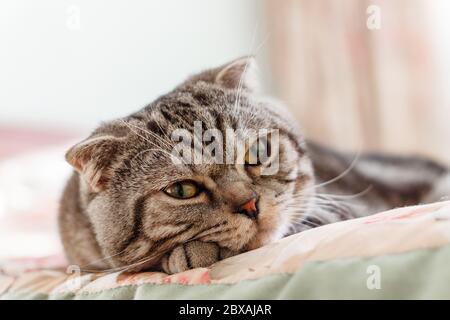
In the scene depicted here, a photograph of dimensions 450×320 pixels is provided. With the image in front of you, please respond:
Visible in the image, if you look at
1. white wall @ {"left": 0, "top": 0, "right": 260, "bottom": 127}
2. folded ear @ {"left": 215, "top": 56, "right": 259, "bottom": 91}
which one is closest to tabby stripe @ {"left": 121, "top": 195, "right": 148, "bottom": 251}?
folded ear @ {"left": 215, "top": 56, "right": 259, "bottom": 91}

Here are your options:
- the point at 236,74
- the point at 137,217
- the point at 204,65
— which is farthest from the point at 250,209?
the point at 204,65

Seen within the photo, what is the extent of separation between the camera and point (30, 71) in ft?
10.1

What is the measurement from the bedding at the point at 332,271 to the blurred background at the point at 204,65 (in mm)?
1863

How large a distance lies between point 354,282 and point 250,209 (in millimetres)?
374

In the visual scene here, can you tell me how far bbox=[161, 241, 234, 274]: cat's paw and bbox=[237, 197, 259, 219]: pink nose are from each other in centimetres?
9

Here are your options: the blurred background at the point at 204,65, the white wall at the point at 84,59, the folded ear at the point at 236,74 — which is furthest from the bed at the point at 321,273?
the white wall at the point at 84,59

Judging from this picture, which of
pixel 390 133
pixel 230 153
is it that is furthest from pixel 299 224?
pixel 390 133

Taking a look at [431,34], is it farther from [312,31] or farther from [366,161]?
[366,161]

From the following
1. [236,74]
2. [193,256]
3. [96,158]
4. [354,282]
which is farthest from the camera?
[236,74]

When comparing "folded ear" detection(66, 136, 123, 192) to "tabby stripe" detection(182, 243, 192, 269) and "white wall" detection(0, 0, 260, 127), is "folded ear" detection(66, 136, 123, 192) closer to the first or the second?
"tabby stripe" detection(182, 243, 192, 269)

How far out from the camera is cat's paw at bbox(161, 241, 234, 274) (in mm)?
1059

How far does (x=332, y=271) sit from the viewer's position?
2.58 ft

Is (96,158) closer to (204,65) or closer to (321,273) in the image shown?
(321,273)

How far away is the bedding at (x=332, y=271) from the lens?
2.41 feet
